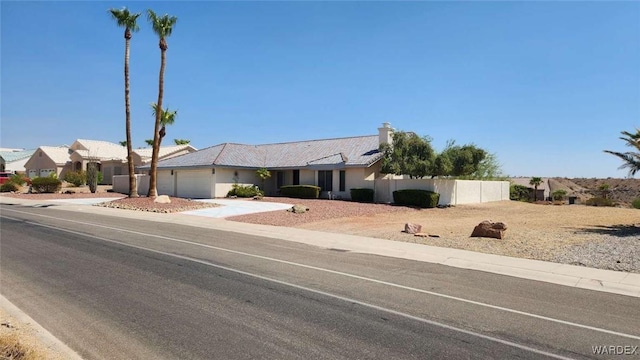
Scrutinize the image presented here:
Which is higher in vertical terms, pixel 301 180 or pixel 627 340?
pixel 301 180

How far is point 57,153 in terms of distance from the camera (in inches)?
2410

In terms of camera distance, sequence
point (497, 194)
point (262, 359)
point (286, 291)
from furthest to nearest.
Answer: point (497, 194) → point (286, 291) → point (262, 359)

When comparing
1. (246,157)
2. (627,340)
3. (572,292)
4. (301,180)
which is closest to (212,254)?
(572,292)

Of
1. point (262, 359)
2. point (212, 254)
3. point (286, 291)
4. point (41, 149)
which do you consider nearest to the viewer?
point (262, 359)

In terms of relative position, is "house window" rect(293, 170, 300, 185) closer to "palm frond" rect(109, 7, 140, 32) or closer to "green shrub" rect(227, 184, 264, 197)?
"green shrub" rect(227, 184, 264, 197)

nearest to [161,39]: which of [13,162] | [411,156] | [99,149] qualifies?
[411,156]

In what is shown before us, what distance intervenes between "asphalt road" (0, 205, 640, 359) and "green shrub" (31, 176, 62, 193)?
3482 cm

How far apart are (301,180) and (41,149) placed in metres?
43.1

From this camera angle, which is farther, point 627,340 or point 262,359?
point 627,340

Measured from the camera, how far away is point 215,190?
35531 millimetres

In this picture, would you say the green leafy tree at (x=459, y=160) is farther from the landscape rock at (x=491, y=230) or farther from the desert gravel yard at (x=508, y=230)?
the landscape rock at (x=491, y=230)

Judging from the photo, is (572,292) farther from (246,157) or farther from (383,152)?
(246,157)

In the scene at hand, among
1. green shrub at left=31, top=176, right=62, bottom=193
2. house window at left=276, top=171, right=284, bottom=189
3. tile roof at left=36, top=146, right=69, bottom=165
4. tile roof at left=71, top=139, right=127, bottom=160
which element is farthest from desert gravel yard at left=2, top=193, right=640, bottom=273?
tile roof at left=36, top=146, right=69, bottom=165

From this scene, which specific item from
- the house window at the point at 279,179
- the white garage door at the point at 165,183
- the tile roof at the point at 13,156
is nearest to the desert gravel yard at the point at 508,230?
the house window at the point at 279,179
